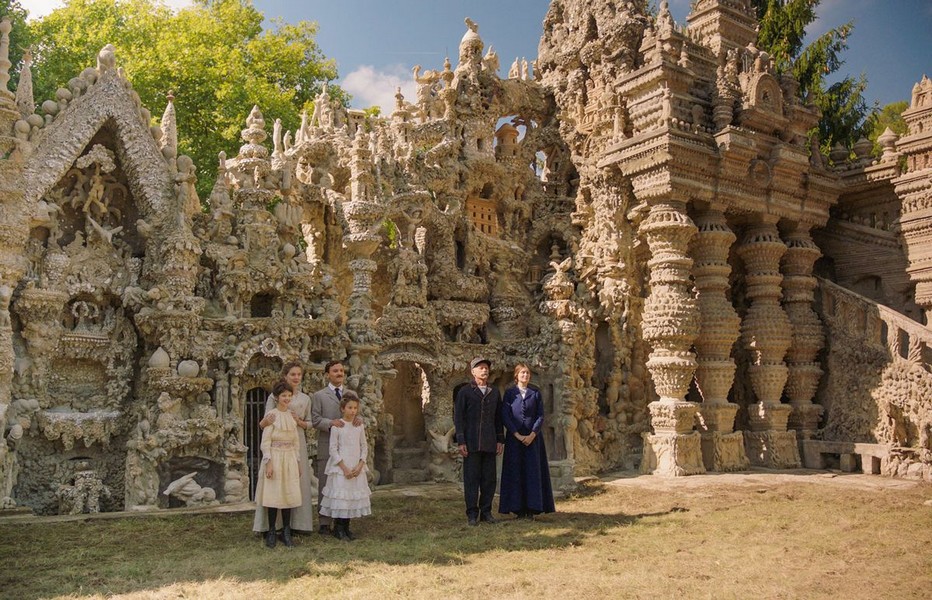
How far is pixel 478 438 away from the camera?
28.1 feet

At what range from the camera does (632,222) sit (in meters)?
14.5

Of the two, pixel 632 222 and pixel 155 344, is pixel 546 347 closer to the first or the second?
pixel 632 222

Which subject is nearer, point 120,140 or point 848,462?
point 120,140

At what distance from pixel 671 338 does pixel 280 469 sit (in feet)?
25.4

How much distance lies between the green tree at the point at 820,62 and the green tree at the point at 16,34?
18.3 m

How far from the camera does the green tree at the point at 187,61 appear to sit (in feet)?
68.8

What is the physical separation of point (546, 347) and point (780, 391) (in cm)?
433

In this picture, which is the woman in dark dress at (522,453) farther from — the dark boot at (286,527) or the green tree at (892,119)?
the green tree at (892,119)

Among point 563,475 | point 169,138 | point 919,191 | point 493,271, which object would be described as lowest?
point 563,475

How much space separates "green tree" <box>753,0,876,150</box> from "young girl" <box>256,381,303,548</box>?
19551 mm

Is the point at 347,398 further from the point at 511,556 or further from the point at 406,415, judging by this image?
the point at 406,415

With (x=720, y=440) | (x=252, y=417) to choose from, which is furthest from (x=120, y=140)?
(x=720, y=440)

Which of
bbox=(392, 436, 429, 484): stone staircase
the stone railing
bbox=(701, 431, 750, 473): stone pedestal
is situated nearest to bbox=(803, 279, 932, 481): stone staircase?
the stone railing

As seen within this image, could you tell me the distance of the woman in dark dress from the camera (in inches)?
343
